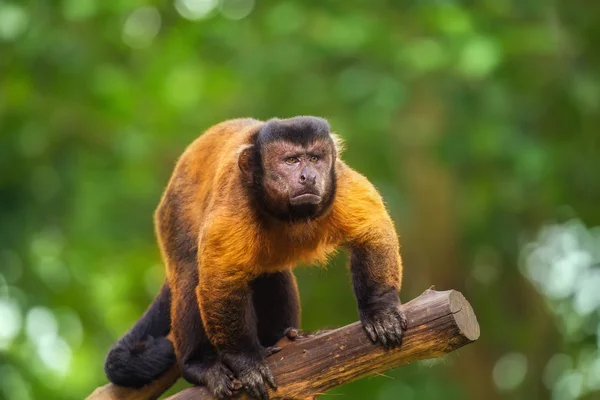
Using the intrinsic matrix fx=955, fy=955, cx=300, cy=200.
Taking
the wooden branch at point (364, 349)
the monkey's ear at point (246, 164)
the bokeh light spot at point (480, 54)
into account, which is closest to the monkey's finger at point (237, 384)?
the wooden branch at point (364, 349)

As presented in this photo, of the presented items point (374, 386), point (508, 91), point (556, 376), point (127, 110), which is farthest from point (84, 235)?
point (556, 376)

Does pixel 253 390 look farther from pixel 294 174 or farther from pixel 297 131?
pixel 297 131

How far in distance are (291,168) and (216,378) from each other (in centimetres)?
182

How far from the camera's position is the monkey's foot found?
774 cm

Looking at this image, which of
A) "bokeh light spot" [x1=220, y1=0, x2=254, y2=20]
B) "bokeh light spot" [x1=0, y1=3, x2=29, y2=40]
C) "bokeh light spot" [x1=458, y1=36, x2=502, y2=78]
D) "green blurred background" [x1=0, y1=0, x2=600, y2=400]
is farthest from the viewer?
"bokeh light spot" [x1=220, y1=0, x2=254, y2=20]

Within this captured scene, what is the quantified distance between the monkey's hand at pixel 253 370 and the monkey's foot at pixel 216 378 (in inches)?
2.8

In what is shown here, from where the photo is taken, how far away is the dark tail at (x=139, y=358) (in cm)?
854

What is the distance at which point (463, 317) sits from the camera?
696 centimetres

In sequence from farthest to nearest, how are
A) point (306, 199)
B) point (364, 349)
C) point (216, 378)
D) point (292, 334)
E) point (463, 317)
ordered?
point (216, 378) → point (292, 334) → point (306, 199) → point (364, 349) → point (463, 317)

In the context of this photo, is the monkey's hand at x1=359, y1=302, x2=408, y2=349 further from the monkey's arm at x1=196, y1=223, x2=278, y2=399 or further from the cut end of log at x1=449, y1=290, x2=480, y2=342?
the monkey's arm at x1=196, y1=223, x2=278, y2=399

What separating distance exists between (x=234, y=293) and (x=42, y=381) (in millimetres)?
7812

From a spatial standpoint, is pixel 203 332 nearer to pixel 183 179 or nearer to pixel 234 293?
pixel 234 293

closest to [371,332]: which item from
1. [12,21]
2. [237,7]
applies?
[12,21]

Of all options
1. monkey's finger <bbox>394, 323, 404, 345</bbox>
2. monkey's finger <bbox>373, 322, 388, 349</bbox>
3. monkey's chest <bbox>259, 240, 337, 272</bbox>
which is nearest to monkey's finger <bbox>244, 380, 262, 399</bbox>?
monkey's chest <bbox>259, 240, 337, 272</bbox>
